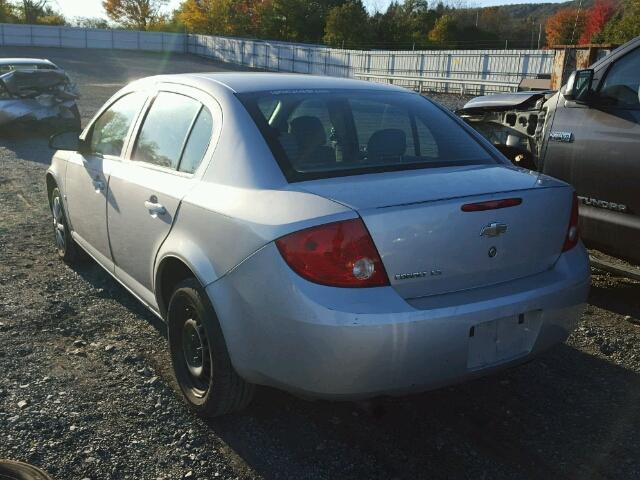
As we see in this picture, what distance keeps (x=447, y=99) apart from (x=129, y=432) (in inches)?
804

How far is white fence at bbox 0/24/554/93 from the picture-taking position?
28.3 m

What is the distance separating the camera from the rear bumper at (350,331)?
8.14ft

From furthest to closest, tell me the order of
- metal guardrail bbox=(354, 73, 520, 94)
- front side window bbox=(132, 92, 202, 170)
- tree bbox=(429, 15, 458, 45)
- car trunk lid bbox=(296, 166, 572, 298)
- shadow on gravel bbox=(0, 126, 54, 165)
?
tree bbox=(429, 15, 458, 45)
metal guardrail bbox=(354, 73, 520, 94)
shadow on gravel bbox=(0, 126, 54, 165)
front side window bbox=(132, 92, 202, 170)
car trunk lid bbox=(296, 166, 572, 298)

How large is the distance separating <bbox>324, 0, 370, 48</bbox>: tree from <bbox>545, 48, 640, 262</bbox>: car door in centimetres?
4515

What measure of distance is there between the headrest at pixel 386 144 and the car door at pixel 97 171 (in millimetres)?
A: 1537

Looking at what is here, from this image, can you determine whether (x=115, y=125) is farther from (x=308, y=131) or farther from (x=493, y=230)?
(x=493, y=230)

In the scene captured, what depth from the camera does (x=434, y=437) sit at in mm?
3053

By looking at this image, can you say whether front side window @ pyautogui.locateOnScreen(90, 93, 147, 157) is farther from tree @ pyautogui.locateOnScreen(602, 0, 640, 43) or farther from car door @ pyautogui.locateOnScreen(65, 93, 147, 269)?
tree @ pyautogui.locateOnScreen(602, 0, 640, 43)

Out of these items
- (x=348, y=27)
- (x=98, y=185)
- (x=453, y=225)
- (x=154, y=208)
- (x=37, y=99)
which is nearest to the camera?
(x=453, y=225)

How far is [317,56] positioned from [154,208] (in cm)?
3822

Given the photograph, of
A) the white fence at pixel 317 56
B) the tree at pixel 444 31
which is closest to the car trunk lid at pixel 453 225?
→ the white fence at pixel 317 56

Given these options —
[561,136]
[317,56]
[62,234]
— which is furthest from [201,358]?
[317,56]

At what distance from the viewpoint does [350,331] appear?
2457 mm

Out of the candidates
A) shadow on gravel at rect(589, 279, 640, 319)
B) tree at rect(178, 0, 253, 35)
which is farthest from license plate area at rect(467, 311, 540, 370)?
tree at rect(178, 0, 253, 35)
